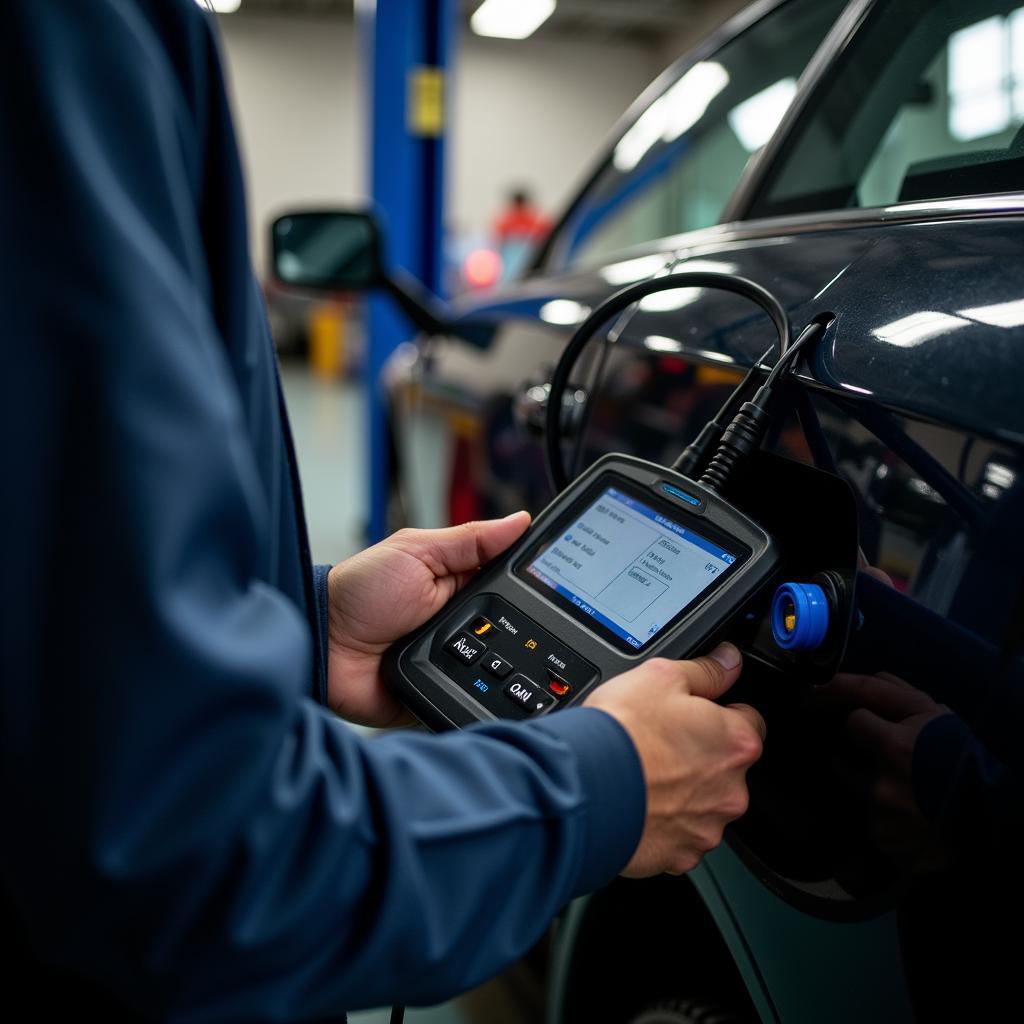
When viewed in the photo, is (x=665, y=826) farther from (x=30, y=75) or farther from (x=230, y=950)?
(x=30, y=75)

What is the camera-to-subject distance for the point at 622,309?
0.97m

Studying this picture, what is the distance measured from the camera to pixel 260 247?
1323 centimetres

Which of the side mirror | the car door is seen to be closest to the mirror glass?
the side mirror

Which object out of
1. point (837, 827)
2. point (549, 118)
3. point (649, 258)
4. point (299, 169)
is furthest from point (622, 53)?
point (837, 827)

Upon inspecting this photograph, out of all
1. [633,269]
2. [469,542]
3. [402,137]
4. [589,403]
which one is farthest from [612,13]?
[469,542]

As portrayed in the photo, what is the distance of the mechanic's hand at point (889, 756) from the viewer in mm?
604

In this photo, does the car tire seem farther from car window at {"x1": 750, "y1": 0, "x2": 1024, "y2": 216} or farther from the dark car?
car window at {"x1": 750, "y1": 0, "x2": 1024, "y2": 216}

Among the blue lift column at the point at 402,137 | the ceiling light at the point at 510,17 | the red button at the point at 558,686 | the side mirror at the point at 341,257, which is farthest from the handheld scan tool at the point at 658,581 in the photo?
the ceiling light at the point at 510,17

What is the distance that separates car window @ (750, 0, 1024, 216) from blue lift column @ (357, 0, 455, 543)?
276 cm

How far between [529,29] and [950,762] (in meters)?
13.5

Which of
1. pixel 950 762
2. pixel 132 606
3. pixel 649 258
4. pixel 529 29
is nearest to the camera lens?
pixel 132 606

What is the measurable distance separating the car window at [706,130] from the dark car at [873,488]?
5 cm

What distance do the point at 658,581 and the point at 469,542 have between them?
20cm

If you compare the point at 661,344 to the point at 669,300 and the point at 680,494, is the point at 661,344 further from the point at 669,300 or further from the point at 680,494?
the point at 680,494
